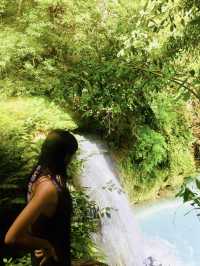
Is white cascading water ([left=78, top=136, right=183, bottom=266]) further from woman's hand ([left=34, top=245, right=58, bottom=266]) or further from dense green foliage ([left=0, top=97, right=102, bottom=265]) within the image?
woman's hand ([left=34, top=245, right=58, bottom=266])

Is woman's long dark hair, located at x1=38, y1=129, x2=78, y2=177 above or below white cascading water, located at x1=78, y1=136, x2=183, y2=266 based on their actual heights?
above

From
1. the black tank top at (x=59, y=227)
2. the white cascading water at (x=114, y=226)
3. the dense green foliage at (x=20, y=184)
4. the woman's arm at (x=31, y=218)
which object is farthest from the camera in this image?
the white cascading water at (x=114, y=226)

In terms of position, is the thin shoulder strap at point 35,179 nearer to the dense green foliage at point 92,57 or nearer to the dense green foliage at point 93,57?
the dense green foliage at point 93,57

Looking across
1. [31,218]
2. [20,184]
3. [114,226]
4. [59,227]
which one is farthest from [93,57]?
[31,218]

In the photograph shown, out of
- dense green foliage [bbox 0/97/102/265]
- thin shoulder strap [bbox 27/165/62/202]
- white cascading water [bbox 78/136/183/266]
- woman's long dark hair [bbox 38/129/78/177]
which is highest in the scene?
woman's long dark hair [bbox 38/129/78/177]

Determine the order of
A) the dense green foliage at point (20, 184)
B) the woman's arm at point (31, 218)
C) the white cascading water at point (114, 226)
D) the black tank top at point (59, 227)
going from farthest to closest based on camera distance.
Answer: the white cascading water at point (114, 226) < the dense green foliage at point (20, 184) < the black tank top at point (59, 227) < the woman's arm at point (31, 218)

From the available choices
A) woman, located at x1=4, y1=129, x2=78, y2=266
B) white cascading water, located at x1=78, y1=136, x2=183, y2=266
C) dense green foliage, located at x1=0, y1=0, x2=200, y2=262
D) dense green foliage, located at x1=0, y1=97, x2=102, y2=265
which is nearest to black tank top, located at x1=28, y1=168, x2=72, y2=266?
woman, located at x1=4, y1=129, x2=78, y2=266

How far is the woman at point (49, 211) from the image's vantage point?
2510 mm

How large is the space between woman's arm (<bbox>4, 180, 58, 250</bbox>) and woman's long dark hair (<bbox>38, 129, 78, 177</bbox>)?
4.8 inches

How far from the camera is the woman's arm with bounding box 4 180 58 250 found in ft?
8.16

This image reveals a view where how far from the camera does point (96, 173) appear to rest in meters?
9.03

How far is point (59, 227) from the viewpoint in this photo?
2668mm

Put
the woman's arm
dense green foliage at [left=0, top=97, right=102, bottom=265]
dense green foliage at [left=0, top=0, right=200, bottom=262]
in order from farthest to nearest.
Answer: dense green foliage at [left=0, top=0, right=200, bottom=262], dense green foliage at [left=0, top=97, right=102, bottom=265], the woman's arm

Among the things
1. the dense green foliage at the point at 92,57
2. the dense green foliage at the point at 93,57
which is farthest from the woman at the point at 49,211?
the dense green foliage at the point at 92,57
